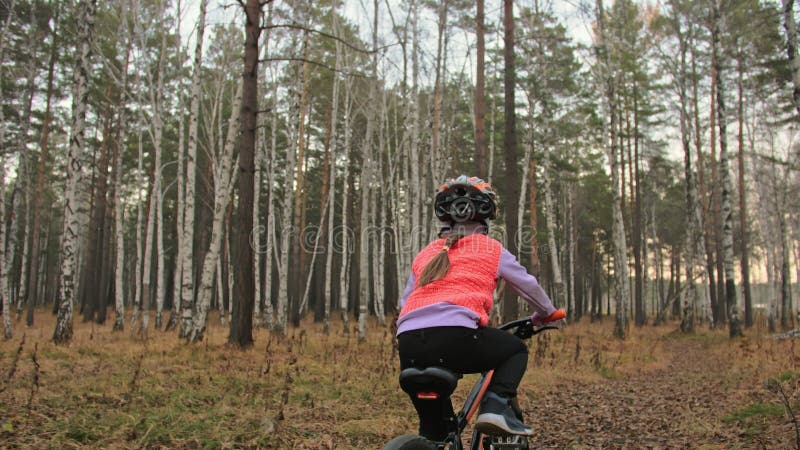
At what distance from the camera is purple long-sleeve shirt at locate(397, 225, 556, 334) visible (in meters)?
2.74

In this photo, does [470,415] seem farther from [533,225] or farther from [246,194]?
[533,225]

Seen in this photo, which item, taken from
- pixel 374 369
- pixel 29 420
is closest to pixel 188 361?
pixel 374 369

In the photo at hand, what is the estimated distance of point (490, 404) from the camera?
2836 mm

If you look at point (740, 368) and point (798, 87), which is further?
point (740, 368)

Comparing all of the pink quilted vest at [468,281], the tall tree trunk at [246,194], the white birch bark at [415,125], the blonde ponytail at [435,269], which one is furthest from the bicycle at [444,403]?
the white birch bark at [415,125]

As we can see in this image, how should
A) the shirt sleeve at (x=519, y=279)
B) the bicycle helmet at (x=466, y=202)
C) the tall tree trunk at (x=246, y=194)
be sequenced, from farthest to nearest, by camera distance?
the tall tree trunk at (x=246, y=194) < the bicycle helmet at (x=466, y=202) < the shirt sleeve at (x=519, y=279)

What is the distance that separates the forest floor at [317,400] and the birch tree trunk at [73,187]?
730mm

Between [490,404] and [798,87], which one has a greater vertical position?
[798,87]

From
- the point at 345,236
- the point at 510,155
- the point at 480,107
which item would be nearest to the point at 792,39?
the point at 510,155

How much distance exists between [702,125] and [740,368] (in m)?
19.0

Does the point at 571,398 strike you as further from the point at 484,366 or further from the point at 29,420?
the point at 29,420

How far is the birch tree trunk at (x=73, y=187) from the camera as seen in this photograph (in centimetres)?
1177

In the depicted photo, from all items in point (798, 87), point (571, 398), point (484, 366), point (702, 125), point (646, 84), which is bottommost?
point (571, 398)

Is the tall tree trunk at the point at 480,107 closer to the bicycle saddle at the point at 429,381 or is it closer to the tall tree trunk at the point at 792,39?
the tall tree trunk at the point at 792,39
